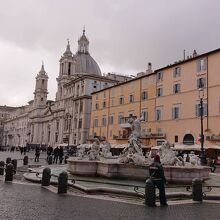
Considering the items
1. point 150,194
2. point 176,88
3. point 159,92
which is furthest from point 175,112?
point 150,194

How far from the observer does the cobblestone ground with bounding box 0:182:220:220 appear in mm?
8766

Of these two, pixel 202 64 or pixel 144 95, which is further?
pixel 144 95

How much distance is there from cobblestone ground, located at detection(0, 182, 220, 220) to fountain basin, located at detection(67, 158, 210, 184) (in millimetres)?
4202

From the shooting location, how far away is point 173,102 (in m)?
47.0

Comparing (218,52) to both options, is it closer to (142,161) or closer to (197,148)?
(197,148)

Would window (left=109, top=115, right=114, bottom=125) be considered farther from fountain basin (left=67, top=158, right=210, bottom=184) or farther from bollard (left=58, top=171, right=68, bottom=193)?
bollard (left=58, top=171, right=68, bottom=193)

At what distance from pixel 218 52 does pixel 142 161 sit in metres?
27.6

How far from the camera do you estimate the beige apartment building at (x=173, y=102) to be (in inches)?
1613

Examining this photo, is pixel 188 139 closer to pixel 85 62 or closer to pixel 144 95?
pixel 144 95

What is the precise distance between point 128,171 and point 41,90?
111009mm

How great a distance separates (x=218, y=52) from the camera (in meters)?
40.5

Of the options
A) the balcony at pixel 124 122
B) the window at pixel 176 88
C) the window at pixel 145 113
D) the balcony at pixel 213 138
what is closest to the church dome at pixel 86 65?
the balcony at pixel 124 122

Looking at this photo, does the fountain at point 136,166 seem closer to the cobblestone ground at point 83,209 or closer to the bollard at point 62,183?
the cobblestone ground at point 83,209

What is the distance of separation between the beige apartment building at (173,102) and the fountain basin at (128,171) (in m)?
23.8
